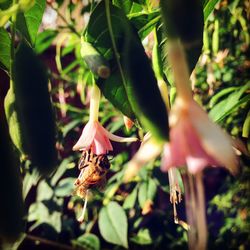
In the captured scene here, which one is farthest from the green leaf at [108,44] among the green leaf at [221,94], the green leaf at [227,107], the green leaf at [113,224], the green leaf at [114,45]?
the green leaf at [113,224]

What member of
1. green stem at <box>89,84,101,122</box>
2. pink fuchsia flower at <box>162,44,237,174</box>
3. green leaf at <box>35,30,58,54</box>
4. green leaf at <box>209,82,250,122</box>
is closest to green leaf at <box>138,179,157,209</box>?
green leaf at <box>209,82,250,122</box>

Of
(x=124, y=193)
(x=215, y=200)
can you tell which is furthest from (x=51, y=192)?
(x=215, y=200)

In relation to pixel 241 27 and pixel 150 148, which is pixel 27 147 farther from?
pixel 241 27

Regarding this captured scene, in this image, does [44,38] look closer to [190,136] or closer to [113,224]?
[113,224]

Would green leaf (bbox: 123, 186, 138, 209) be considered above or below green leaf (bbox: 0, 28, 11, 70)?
below

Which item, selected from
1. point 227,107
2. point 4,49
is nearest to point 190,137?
point 4,49

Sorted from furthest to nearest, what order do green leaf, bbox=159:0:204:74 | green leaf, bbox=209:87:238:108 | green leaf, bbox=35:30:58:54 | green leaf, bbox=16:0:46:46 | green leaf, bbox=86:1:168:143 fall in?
green leaf, bbox=35:30:58:54 → green leaf, bbox=209:87:238:108 → green leaf, bbox=16:0:46:46 → green leaf, bbox=86:1:168:143 → green leaf, bbox=159:0:204:74

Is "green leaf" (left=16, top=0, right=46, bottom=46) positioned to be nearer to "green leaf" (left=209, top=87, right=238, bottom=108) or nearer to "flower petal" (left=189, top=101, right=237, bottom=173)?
"flower petal" (left=189, top=101, right=237, bottom=173)
